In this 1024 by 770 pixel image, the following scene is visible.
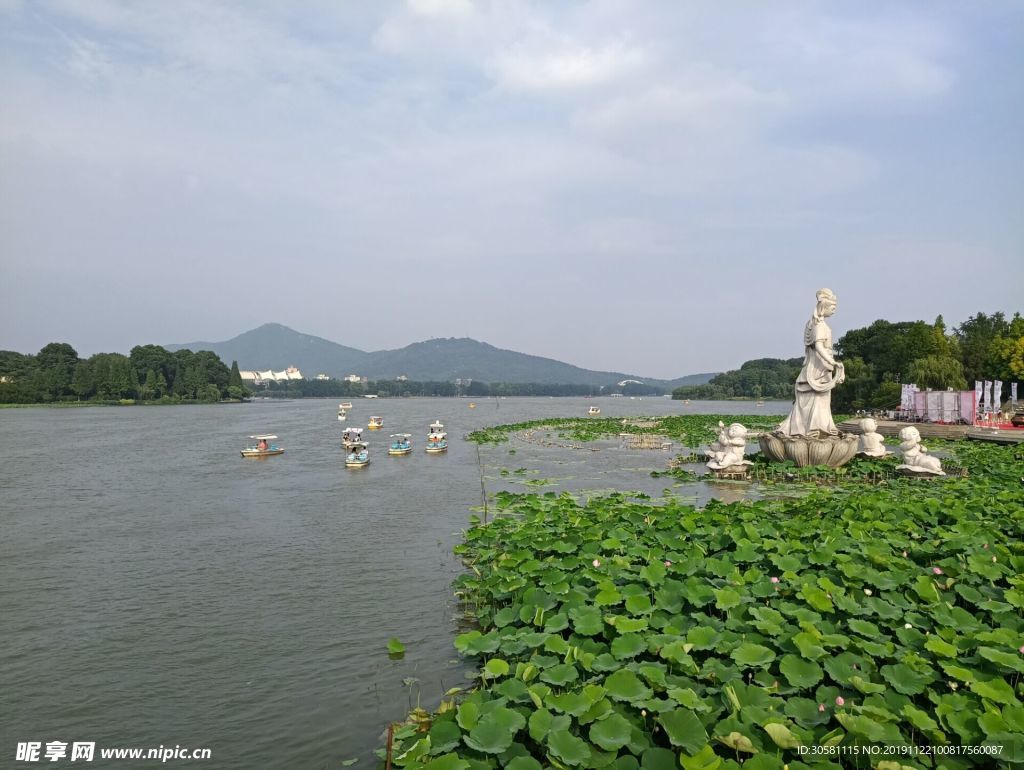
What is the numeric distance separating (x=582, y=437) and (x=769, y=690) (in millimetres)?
28594

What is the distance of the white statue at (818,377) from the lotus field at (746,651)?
29.4 feet

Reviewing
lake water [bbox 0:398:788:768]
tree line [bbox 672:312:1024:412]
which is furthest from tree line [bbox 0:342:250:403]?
tree line [bbox 672:312:1024:412]

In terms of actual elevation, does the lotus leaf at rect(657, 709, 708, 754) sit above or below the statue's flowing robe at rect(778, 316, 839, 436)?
below

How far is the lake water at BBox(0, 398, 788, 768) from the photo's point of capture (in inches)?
225

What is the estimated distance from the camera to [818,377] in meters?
17.4

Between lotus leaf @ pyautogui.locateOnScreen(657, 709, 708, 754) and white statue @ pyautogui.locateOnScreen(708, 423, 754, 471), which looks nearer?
lotus leaf @ pyautogui.locateOnScreen(657, 709, 708, 754)

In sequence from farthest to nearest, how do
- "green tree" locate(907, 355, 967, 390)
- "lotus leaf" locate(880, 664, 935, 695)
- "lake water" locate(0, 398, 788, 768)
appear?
"green tree" locate(907, 355, 967, 390) → "lake water" locate(0, 398, 788, 768) → "lotus leaf" locate(880, 664, 935, 695)

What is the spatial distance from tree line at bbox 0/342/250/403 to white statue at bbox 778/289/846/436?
90.4 m

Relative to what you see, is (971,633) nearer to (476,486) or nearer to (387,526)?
(387,526)

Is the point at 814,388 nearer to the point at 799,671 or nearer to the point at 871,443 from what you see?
the point at 871,443

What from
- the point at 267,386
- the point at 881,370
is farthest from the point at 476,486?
the point at 267,386

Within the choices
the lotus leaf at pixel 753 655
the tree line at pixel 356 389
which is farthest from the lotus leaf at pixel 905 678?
the tree line at pixel 356 389

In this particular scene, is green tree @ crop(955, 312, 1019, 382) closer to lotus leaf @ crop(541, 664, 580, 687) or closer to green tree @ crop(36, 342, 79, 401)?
lotus leaf @ crop(541, 664, 580, 687)

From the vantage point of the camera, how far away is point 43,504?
1712cm
